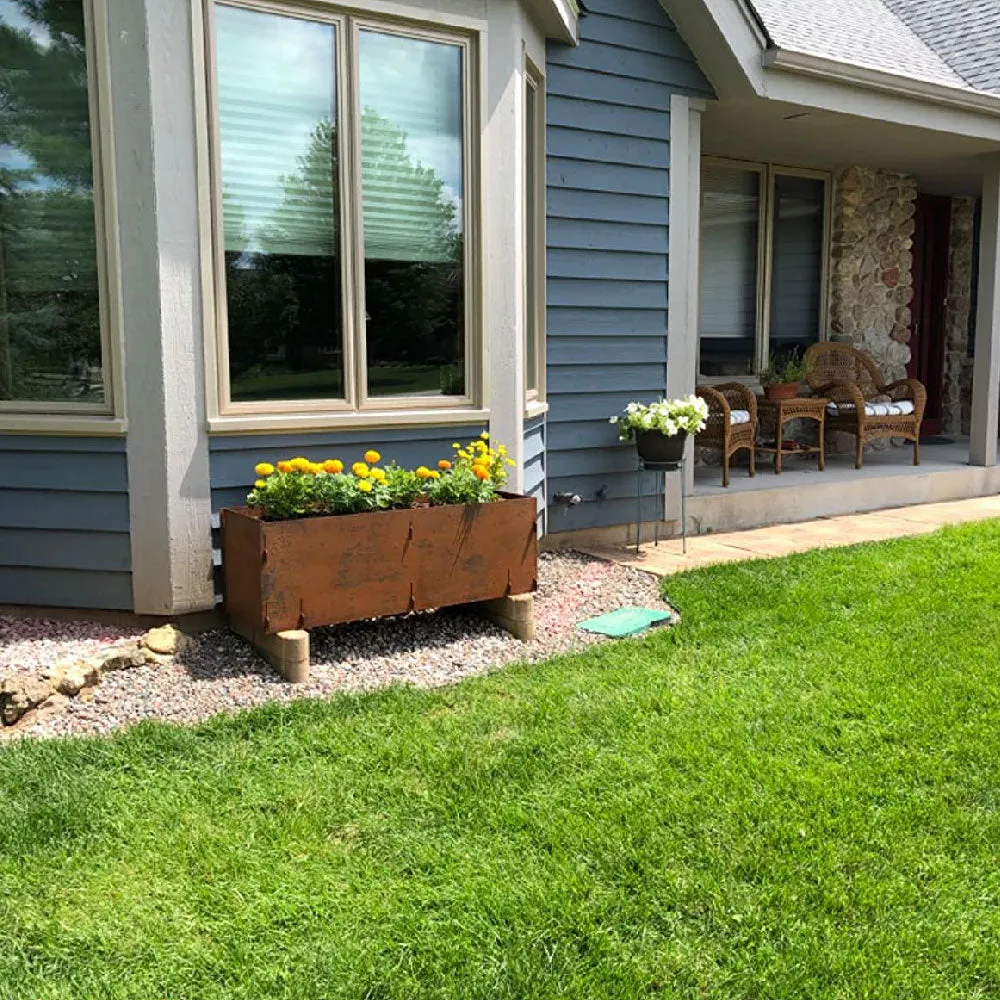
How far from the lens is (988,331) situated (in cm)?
775

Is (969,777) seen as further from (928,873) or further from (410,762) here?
(410,762)

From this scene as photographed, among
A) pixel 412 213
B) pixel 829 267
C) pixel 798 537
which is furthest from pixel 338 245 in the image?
pixel 829 267

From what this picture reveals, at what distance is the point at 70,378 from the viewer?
4090 millimetres

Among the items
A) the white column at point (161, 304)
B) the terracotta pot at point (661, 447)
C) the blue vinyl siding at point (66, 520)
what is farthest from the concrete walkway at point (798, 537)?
the blue vinyl siding at point (66, 520)

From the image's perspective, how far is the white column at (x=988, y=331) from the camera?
25.1 ft

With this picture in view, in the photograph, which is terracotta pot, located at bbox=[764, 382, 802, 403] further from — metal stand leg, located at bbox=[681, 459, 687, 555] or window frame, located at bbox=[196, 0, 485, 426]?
window frame, located at bbox=[196, 0, 485, 426]

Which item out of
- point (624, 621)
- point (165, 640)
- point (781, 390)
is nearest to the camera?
point (165, 640)

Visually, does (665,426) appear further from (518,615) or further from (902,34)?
(902,34)

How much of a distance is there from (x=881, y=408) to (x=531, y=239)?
363 centimetres

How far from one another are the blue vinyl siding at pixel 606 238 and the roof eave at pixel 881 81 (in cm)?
48

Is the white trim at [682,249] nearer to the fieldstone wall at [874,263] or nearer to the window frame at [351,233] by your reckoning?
the window frame at [351,233]

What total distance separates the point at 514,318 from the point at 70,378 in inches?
74.6

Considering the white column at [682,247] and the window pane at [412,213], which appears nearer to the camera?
the window pane at [412,213]

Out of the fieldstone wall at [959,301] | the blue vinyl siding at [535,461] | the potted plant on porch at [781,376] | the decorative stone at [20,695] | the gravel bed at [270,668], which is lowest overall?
the gravel bed at [270,668]
